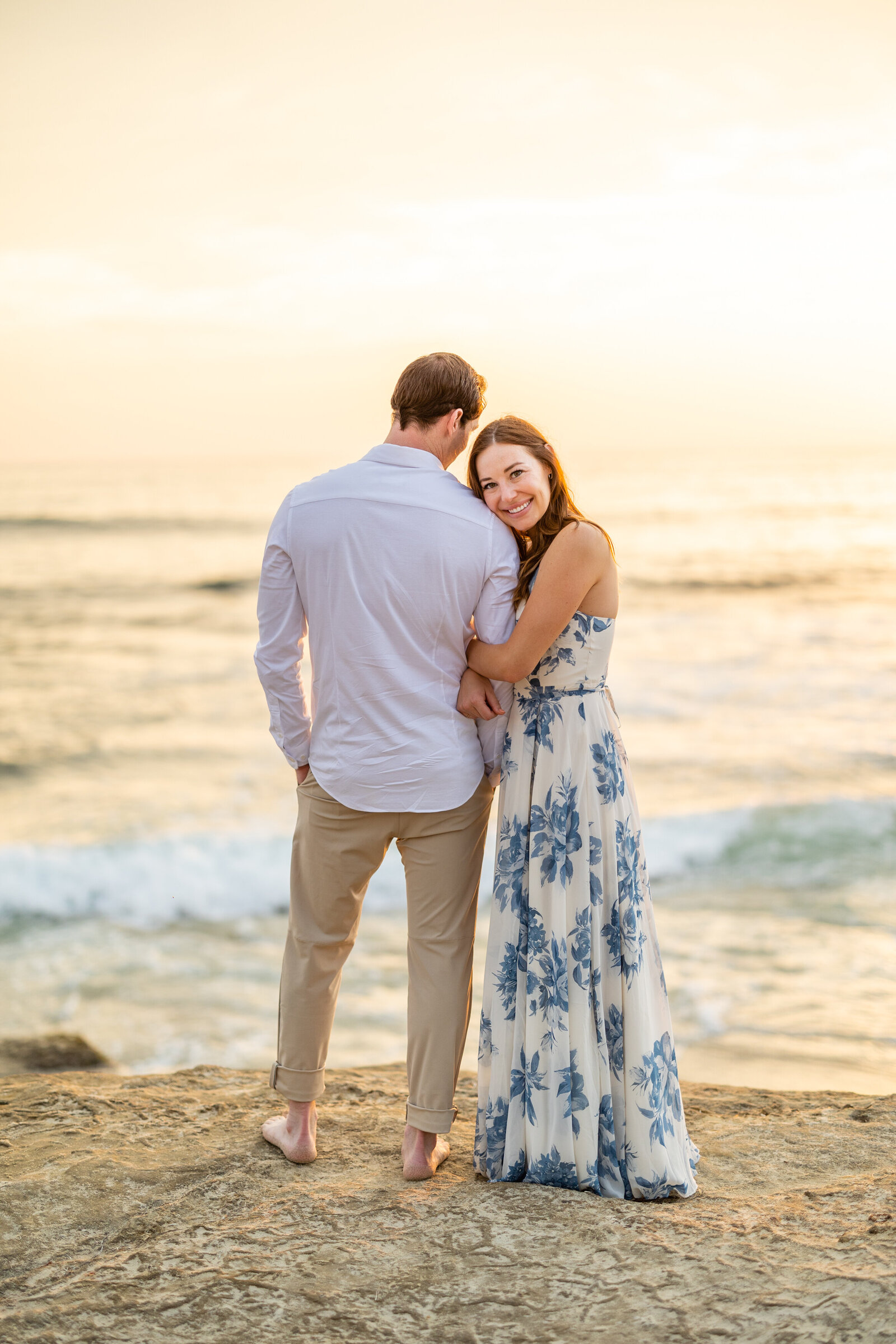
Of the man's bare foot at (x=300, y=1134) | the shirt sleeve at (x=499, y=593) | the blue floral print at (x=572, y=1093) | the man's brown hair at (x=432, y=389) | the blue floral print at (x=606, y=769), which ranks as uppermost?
the man's brown hair at (x=432, y=389)

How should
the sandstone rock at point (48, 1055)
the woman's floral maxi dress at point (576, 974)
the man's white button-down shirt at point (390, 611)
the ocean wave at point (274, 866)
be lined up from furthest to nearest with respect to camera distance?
the ocean wave at point (274, 866) → the sandstone rock at point (48, 1055) → the woman's floral maxi dress at point (576, 974) → the man's white button-down shirt at point (390, 611)

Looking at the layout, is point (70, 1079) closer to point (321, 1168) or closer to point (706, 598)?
point (321, 1168)

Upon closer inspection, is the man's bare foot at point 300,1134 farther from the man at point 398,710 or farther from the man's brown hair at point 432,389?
the man's brown hair at point 432,389

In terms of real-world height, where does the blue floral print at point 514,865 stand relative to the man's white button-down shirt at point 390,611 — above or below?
below

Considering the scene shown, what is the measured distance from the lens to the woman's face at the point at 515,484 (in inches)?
98.9

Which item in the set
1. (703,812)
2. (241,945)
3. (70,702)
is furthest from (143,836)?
(70,702)

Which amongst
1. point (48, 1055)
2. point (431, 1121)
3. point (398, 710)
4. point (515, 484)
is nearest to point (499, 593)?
point (515, 484)

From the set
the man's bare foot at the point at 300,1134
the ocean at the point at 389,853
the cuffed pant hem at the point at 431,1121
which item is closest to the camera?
the cuffed pant hem at the point at 431,1121

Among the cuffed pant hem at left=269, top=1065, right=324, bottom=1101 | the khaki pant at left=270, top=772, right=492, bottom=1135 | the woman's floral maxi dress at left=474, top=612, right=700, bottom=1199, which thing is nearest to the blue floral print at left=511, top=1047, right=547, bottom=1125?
the woman's floral maxi dress at left=474, top=612, right=700, bottom=1199

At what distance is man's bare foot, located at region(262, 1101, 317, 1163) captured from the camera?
109 inches

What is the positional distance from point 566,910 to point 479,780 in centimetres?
40

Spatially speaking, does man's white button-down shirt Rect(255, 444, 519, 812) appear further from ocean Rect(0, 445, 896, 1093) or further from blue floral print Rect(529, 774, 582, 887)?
ocean Rect(0, 445, 896, 1093)

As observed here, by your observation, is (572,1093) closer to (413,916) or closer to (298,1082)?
(413,916)

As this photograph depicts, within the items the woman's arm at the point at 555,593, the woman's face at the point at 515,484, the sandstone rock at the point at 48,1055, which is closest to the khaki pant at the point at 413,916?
the woman's arm at the point at 555,593
